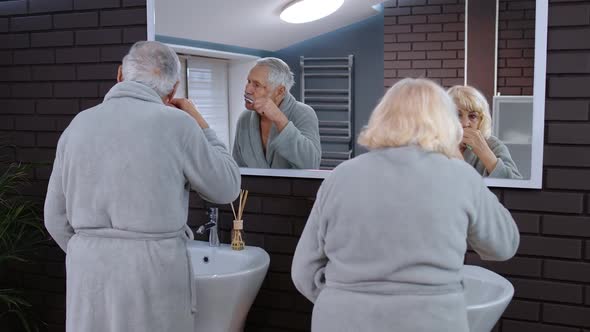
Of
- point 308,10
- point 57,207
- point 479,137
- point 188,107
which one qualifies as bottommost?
point 57,207

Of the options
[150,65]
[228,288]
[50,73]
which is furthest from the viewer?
[50,73]

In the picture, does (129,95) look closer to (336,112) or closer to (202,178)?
(202,178)

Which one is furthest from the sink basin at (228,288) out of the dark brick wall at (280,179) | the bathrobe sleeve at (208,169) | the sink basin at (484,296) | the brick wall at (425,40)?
the brick wall at (425,40)

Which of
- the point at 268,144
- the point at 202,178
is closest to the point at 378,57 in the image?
the point at 268,144

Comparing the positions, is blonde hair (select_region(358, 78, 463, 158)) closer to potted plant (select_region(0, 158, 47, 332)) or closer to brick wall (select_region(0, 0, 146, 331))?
brick wall (select_region(0, 0, 146, 331))

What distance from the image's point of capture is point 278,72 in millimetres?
2371

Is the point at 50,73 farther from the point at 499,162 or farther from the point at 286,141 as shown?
the point at 499,162

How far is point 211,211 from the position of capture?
2.52m

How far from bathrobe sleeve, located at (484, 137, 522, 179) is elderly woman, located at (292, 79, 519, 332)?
20.7 inches

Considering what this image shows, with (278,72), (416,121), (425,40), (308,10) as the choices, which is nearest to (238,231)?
(278,72)

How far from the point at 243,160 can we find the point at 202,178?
602 millimetres

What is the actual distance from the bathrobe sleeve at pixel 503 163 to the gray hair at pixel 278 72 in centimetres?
76

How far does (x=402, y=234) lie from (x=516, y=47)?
885 millimetres

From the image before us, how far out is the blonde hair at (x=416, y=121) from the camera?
4.98 feet
